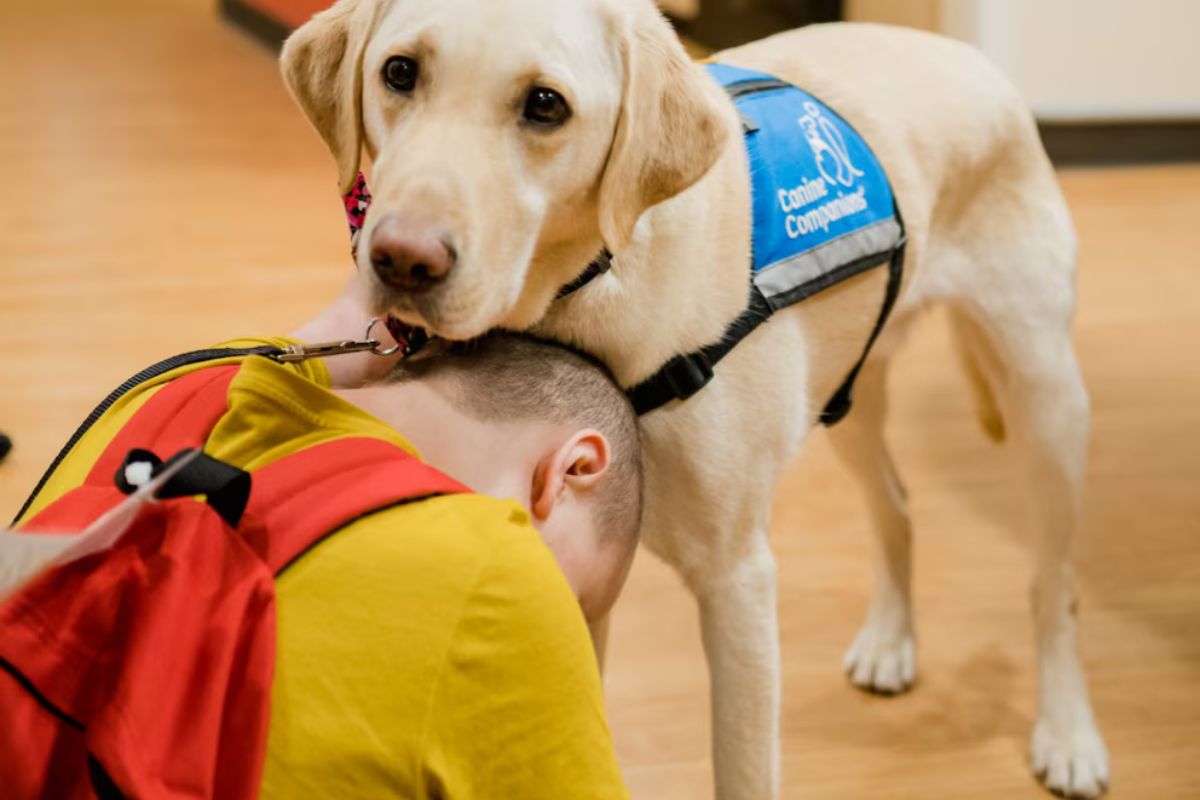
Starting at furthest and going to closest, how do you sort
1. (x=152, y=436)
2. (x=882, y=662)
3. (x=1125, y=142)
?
(x=1125, y=142) < (x=882, y=662) < (x=152, y=436)

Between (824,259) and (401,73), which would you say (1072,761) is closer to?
(824,259)

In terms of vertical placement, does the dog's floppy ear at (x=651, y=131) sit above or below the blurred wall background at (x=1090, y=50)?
above

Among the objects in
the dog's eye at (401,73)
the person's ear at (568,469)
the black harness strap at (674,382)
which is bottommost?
the black harness strap at (674,382)

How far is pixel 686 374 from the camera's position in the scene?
1244 mm

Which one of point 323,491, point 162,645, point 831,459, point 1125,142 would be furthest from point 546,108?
point 1125,142

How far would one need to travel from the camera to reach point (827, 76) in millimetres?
1524

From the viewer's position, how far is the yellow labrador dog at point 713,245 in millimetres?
1068

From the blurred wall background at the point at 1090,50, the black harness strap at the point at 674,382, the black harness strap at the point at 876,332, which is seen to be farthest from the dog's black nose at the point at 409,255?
the blurred wall background at the point at 1090,50

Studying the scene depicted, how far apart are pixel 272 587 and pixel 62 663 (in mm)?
125

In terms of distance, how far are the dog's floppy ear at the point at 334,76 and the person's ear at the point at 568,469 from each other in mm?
335

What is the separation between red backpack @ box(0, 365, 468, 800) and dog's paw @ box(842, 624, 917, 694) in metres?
1.14

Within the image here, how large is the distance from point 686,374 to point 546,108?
0.28 meters

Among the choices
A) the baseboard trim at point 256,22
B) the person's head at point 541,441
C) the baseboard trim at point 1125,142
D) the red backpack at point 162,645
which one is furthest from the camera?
the baseboard trim at point 256,22

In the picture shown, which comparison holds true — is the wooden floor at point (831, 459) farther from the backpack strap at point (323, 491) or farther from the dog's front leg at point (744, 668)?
the backpack strap at point (323, 491)
